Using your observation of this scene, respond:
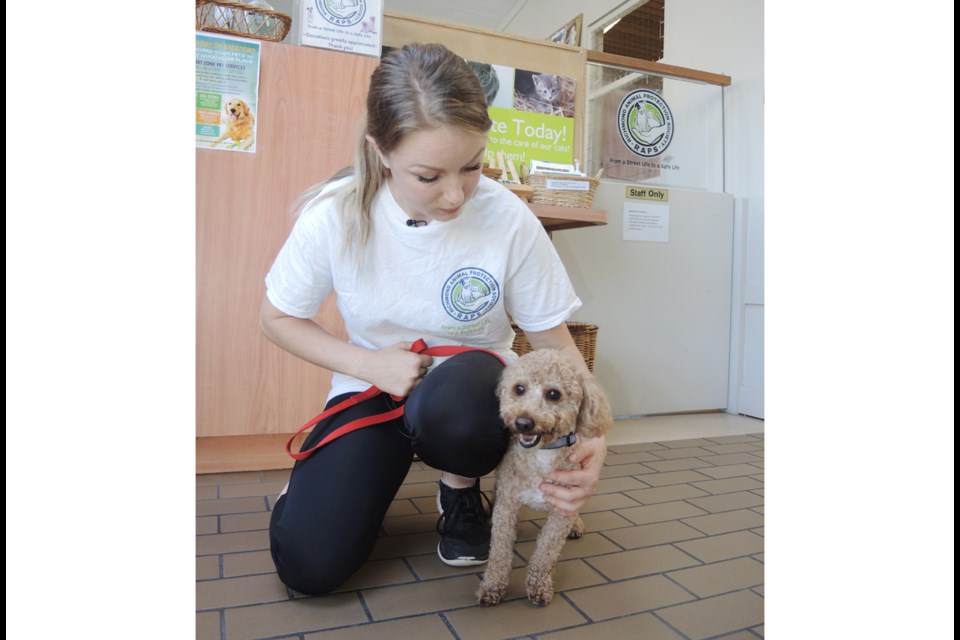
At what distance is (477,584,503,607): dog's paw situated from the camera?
1.32 m

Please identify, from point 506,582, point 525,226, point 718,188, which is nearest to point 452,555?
point 506,582

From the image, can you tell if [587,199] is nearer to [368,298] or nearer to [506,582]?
[368,298]

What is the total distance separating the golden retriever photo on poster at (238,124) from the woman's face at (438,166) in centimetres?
104

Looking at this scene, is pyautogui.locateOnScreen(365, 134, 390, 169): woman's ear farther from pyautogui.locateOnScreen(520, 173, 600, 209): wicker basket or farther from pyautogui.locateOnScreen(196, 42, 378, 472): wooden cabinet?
pyautogui.locateOnScreen(520, 173, 600, 209): wicker basket

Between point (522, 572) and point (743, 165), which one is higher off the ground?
point (743, 165)

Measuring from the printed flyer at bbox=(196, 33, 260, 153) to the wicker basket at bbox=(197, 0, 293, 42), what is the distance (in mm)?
40

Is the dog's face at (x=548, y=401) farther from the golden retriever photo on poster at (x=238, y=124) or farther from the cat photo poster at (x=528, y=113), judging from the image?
the cat photo poster at (x=528, y=113)

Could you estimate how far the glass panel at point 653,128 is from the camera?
3.37 m

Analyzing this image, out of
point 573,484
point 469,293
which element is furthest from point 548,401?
point 469,293

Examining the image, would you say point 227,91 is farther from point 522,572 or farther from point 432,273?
point 522,572

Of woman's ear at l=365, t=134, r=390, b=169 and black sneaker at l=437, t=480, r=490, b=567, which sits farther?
black sneaker at l=437, t=480, r=490, b=567

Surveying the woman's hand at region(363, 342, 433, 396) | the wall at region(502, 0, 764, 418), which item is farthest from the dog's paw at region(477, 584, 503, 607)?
the wall at region(502, 0, 764, 418)

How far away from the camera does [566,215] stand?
259 centimetres

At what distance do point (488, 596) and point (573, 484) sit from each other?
0.27m
